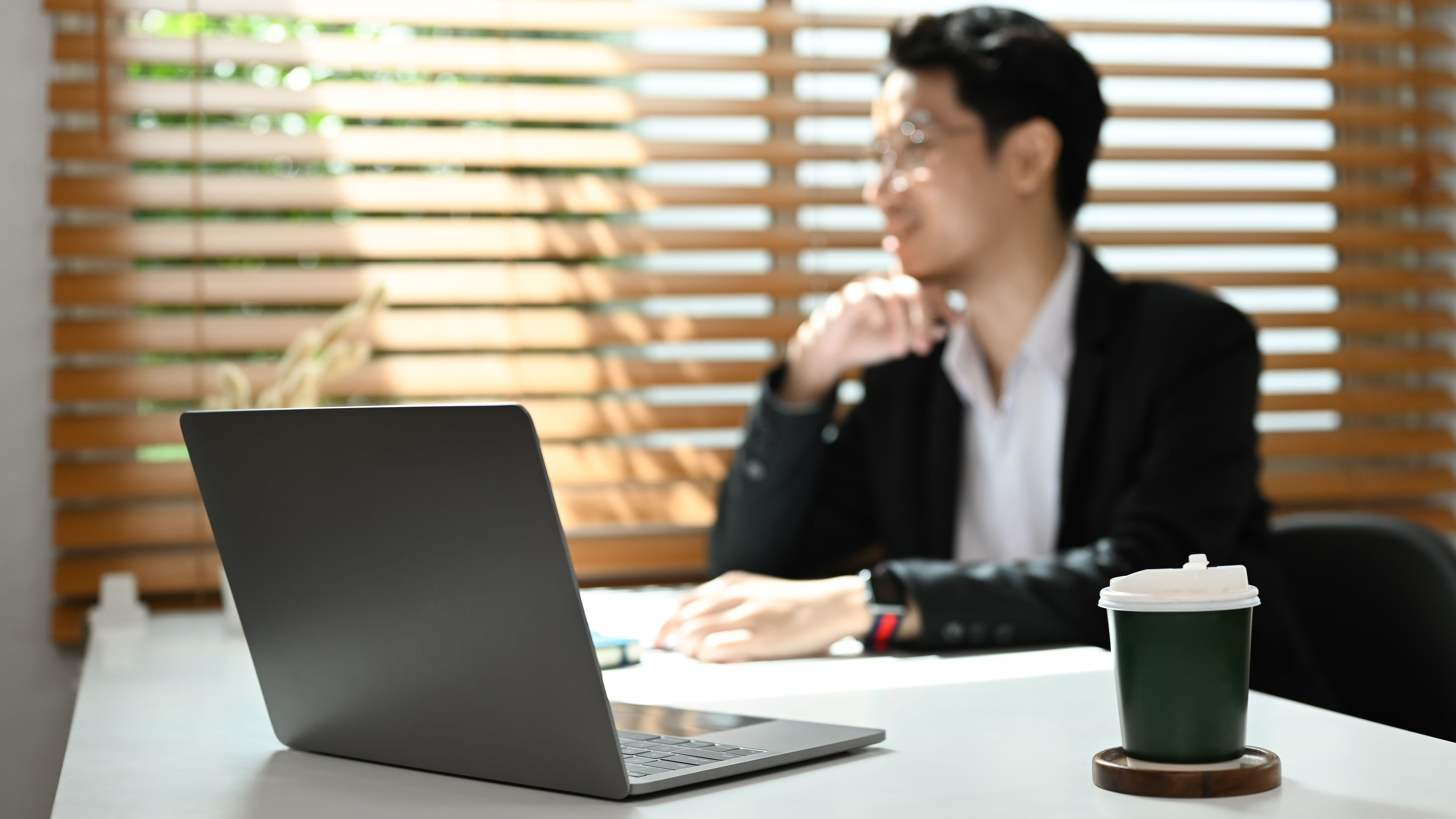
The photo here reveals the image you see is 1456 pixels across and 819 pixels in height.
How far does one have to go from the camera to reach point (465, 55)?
1852 millimetres

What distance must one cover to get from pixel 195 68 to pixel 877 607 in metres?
1.15

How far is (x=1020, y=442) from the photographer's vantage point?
1729mm

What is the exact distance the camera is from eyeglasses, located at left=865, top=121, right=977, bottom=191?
173 cm

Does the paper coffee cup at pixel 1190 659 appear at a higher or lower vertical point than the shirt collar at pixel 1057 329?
lower

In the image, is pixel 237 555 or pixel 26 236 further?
pixel 26 236

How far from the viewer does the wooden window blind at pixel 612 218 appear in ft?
5.74

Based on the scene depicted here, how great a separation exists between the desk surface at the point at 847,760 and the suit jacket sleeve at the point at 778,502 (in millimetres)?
Answer: 598

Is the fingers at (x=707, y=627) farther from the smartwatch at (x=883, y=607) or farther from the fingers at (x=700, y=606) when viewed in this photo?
the smartwatch at (x=883, y=607)

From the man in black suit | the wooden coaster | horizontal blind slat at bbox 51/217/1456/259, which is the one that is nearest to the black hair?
the man in black suit

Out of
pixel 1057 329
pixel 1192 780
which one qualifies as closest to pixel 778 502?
pixel 1057 329

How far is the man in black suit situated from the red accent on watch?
319mm

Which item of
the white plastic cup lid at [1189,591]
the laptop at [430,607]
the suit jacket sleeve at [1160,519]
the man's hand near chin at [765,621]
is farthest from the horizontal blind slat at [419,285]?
the white plastic cup lid at [1189,591]

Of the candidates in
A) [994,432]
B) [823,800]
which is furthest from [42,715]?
[823,800]

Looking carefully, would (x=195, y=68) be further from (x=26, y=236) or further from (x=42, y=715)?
(x=42, y=715)
